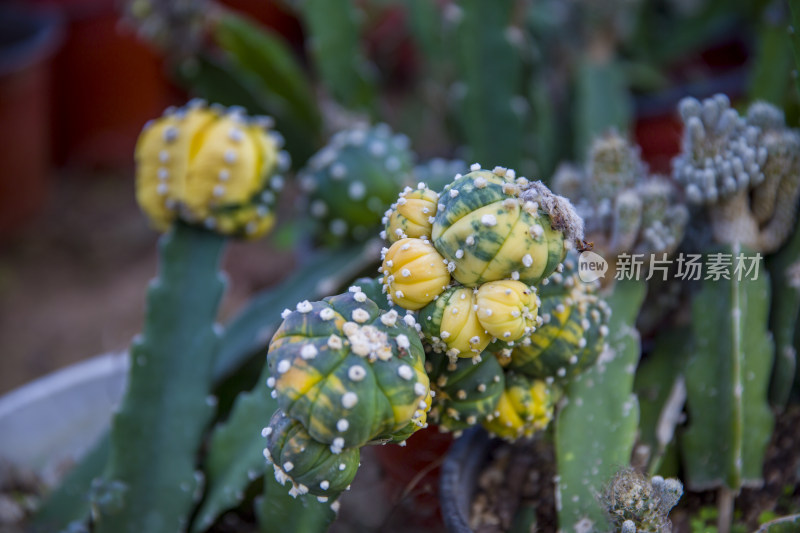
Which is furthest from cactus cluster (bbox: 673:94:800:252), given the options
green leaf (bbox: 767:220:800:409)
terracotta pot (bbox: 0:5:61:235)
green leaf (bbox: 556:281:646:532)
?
terracotta pot (bbox: 0:5:61:235)

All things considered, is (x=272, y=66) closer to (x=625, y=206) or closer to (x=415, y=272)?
(x=625, y=206)

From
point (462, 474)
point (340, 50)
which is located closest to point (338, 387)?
point (462, 474)

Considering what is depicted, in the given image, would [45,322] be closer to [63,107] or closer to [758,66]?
[63,107]

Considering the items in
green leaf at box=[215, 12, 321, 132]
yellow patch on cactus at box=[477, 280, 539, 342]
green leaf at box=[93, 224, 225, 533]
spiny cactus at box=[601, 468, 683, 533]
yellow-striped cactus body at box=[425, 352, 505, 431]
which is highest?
green leaf at box=[215, 12, 321, 132]

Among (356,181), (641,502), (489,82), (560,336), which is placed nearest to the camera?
(641,502)

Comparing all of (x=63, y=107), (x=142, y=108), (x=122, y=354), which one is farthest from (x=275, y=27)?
(x=122, y=354)

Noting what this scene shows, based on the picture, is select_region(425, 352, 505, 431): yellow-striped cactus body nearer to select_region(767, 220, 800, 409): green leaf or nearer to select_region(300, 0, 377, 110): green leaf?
select_region(767, 220, 800, 409): green leaf
